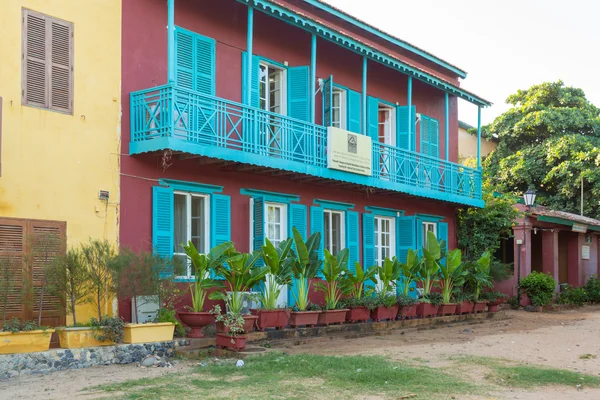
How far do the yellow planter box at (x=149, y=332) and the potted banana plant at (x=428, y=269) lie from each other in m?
7.15

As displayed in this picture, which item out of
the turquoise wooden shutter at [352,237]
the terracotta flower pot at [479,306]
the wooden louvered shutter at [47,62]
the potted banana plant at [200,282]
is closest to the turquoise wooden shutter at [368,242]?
the turquoise wooden shutter at [352,237]

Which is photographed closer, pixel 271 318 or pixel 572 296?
pixel 271 318

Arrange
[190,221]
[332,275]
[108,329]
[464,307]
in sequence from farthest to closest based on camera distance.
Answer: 1. [464,307]
2. [332,275]
3. [190,221]
4. [108,329]

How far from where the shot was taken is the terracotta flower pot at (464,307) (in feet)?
56.9

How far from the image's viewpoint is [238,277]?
39.3 ft

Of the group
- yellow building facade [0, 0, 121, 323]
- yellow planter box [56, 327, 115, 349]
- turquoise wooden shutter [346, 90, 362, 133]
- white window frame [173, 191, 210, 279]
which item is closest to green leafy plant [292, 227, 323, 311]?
white window frame [173, 191, 210, 279]

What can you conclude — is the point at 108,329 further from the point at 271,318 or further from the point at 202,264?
the point at 271,318

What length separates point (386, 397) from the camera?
771 centimetres

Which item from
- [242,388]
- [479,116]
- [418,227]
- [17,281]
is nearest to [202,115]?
[17,281]

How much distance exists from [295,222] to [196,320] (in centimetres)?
406

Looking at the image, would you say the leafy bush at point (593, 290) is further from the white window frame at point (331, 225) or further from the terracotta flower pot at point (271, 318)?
the terracotta flower pot at point (271, 318)

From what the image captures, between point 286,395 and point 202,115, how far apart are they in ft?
20.1

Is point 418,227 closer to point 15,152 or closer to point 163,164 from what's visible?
point 163,164

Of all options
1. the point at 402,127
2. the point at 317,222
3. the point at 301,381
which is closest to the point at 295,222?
the point at 317,222
